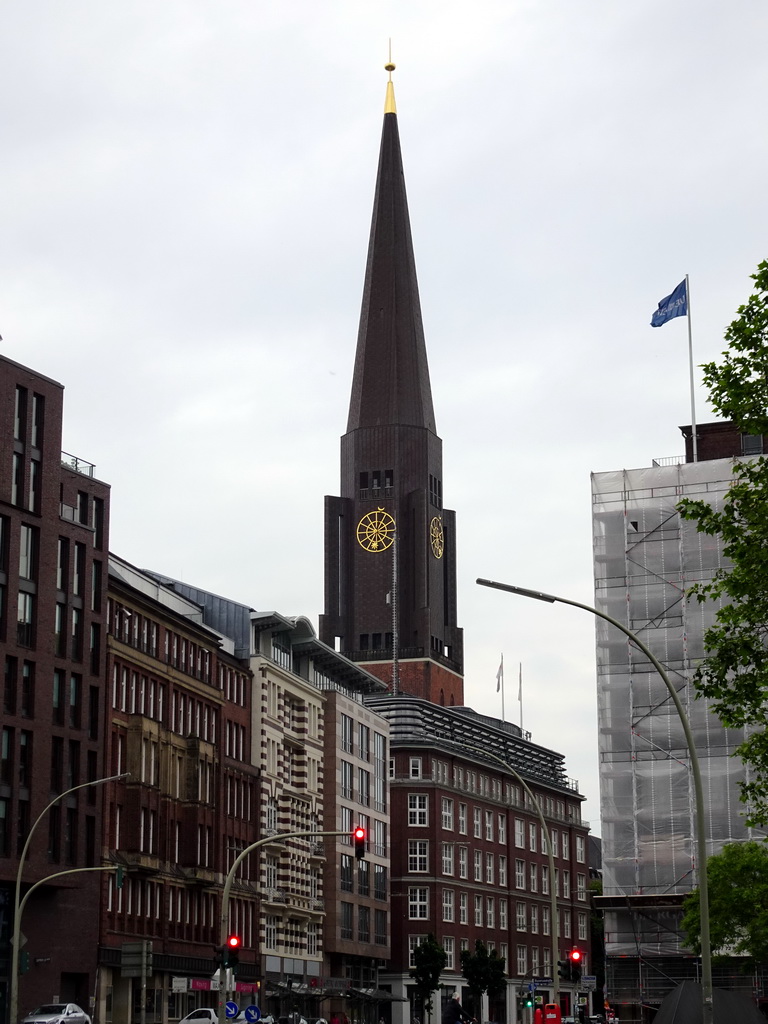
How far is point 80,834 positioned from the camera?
241 ft

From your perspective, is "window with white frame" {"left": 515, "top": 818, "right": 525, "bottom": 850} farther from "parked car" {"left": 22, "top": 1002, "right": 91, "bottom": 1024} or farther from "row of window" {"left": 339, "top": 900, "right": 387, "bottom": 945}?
"parked car" {"left": 22, "top": 1002, "right": 91, "bottom": 1024}

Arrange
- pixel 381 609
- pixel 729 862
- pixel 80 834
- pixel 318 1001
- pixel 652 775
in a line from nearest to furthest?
pixel 729 862 < pixel 80 834 < pixel 652 775 < pixel 318 1001 < pixel 381 609

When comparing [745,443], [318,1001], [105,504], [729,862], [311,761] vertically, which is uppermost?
[745,443]

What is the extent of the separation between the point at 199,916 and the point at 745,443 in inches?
1532

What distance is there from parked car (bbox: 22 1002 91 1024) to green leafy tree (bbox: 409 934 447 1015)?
169ft

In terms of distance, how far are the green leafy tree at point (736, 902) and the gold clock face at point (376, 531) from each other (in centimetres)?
9708

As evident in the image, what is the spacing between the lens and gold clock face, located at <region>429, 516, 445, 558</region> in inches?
6417

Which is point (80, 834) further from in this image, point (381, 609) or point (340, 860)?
point (381, 609)

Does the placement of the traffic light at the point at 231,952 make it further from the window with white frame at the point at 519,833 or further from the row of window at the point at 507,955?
the window with white frame at the point at 519,833

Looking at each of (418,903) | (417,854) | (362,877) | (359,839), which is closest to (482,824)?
(417,854)

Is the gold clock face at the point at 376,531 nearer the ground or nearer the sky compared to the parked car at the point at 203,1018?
nearer the sky

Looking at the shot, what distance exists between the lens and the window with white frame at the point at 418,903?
4788 inches

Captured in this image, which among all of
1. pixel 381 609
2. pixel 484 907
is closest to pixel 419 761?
pixel 484 907

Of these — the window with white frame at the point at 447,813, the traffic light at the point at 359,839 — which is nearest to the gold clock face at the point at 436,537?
the window with white frame at the point at 447,813
